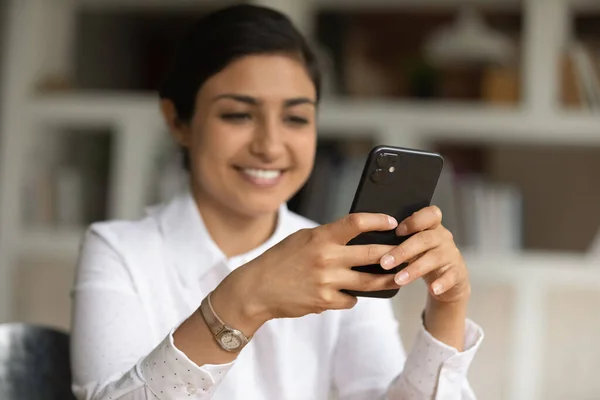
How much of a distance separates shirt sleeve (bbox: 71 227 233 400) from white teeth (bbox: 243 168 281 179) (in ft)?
0.74

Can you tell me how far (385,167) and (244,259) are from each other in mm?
426

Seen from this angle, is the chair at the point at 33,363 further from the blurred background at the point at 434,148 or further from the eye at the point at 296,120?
the blurred background at the point at 434,148

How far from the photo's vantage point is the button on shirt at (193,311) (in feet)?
3.30

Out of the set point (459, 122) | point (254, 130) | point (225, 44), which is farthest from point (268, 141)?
point (459, 122)

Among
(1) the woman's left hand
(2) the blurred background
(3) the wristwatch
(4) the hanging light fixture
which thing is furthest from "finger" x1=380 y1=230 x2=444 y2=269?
(4) the hanging light fixture

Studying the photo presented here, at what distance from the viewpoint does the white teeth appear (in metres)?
1.14

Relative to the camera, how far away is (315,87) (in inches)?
48.6

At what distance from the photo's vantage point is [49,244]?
2736 mm

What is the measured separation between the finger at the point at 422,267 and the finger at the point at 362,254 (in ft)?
0.11

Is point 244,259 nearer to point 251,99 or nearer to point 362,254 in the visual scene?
point 251,99

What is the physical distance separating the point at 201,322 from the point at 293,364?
390 millimetres

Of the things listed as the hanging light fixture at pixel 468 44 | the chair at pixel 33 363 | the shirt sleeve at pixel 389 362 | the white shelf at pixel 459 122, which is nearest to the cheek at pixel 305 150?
the shirt sleeve at pixel 389 362

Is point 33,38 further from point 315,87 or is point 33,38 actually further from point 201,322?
point 201,322

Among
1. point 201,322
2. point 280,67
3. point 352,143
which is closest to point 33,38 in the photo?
point 352,143
